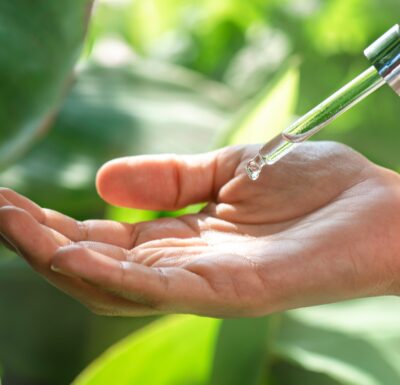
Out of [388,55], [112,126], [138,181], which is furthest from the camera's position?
[112,126]

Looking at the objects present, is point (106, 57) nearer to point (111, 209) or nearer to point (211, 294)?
point (111, 209)

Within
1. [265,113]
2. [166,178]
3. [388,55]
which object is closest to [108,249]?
[166,178]

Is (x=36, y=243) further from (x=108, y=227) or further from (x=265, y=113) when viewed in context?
(x=265, y=113)

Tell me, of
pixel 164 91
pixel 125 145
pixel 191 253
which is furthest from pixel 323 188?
Answer: pixel 164 91

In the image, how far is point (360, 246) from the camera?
2.55 ft

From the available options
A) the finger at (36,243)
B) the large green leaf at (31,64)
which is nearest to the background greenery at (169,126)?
the large green leaf at (31,64)

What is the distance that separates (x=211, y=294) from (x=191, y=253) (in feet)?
0.28

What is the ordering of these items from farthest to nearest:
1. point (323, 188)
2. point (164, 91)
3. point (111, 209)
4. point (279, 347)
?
point (164, 91), point (111, 209), point (279, 347), point (323, 188)

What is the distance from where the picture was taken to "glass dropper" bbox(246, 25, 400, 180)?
2.44 ft

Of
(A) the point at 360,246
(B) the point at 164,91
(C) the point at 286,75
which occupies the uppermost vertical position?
(B) the point at 164,91

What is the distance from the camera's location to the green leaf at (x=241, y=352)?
3.30 ft

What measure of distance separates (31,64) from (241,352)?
17.3 inches

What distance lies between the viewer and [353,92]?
2.51 ft

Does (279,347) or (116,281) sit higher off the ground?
(279,347)
